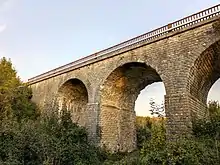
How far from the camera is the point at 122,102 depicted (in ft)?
59.1

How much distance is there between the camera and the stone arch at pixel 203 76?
12320 mm

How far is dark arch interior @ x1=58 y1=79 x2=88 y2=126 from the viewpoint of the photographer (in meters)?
19.9

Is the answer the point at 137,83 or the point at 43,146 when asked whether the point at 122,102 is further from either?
the point at 43,146

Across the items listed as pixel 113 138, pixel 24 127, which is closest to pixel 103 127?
pixel 113 138

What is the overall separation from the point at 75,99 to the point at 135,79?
19.0 ft

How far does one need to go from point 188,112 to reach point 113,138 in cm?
623

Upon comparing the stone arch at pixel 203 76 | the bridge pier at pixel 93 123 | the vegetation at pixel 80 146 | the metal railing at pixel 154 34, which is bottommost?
the vegetation at pixel 80 146

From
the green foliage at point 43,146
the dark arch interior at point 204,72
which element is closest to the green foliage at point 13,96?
the green foliage at point 43,146

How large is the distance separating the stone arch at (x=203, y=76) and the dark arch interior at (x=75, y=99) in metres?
8.94

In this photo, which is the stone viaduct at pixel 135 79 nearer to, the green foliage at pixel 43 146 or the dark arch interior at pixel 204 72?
the dark arch interior at pixel 204 72

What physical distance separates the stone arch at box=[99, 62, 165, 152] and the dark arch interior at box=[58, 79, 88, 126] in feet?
11.1

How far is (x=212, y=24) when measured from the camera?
11.9m

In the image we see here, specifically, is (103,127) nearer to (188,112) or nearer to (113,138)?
(113,138)

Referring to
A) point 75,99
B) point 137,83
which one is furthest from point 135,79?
point 75,99
